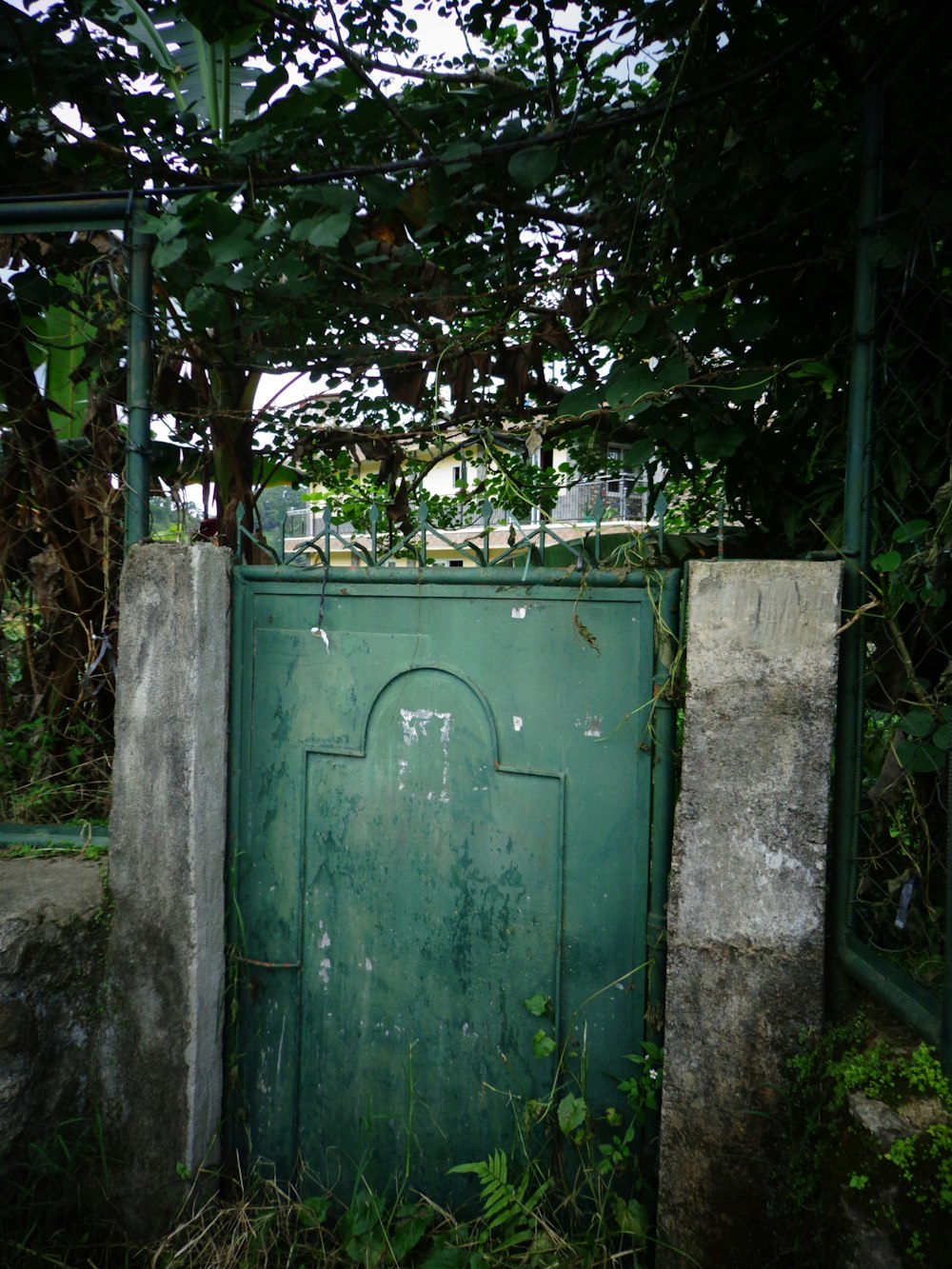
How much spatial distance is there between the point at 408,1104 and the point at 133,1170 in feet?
2.89

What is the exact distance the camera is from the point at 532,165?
85.8 inches

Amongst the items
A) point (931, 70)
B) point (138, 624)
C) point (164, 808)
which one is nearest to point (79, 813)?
point (164, 808)

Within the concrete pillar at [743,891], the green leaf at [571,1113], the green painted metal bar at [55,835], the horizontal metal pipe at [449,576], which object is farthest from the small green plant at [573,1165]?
the green painted metal bar at [55,835]

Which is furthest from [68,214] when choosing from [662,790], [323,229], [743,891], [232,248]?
[743,891]

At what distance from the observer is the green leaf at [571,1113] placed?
1970 millimetres

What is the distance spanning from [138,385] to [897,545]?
2309 mm

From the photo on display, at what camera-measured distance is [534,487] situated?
150 inches

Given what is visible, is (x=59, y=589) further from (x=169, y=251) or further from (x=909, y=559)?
(x=909, y=559)

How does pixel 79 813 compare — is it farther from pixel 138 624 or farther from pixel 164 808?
pixel 138 624

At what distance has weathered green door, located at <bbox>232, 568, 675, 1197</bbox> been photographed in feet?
6.74

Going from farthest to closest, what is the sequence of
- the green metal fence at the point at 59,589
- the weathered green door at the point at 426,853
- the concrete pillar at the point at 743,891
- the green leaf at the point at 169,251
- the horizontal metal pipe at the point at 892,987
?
the green metal fence at the point at 59,589 → the green leaf at the point at 169,251 → the weathered green door at the point at 426,853 → the concrete pillar at the point at 743,891 → the horizontal metal pipe at the point at 892,987

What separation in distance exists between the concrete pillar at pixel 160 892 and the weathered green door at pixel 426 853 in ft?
0.55

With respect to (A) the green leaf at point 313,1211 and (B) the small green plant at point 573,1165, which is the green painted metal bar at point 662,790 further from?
(A) the green leaf at point 313,1211

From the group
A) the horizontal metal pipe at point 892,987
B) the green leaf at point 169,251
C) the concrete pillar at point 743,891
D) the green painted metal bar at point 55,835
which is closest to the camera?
the horizontal metal pipe at point 892,987
